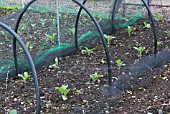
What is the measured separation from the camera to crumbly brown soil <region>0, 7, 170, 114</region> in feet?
13.0

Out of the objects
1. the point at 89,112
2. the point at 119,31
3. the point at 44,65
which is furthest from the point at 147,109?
the point at 119,31

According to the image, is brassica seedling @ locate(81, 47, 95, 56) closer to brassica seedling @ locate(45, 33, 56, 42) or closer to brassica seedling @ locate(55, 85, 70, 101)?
brassica seedling @ locate(45, 33, 56, 42)

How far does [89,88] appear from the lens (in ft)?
14.6

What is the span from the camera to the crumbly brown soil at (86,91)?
395cm

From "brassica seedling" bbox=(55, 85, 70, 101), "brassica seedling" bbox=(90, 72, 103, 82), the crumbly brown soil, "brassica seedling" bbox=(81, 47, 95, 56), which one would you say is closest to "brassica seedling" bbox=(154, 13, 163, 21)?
→ the crumbly brown soil

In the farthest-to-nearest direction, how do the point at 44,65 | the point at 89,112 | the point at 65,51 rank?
the point at 65,51 → the point at 44,65 → the point at 89,112

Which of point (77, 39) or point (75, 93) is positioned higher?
point (77, 39)

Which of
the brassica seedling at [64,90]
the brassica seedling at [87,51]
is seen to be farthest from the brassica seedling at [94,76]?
the brassica seedling at [87,51]

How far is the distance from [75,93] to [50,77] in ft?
2.02

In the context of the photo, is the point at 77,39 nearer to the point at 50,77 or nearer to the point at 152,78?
the point at 50,77

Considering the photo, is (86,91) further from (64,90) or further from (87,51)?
(87,51)

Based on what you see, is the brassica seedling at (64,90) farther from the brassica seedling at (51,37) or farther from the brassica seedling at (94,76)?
the brassica seedling at (51,37)

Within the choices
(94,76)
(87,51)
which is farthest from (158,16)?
(94,76)

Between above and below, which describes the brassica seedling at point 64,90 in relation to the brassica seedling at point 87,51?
below
